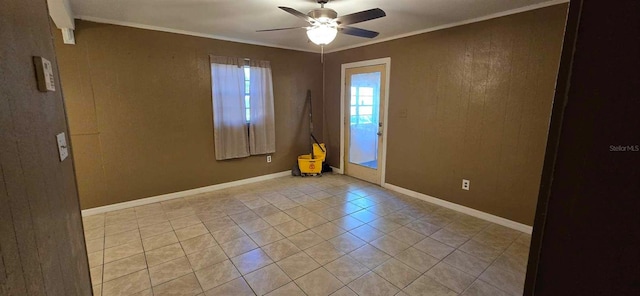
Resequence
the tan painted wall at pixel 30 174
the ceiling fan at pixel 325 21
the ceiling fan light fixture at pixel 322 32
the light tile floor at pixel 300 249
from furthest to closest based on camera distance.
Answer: the ceiling fan light fixture at pixel 322 32 < the ceiling fan at pixel 325 21 < the light tile floor at pixel 300 249 < the tan painted wall at pixel 30 174

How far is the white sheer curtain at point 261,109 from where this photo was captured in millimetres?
4246

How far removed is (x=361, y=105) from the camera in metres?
4.55

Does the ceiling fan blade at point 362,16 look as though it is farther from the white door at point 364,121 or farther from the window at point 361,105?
the window at point 361,105

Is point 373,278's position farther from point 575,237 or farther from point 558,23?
point 558,23

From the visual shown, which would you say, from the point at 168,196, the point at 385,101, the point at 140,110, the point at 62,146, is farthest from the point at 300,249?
the point at 140,110

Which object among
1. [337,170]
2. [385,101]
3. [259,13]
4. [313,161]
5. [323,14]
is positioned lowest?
[337,170]


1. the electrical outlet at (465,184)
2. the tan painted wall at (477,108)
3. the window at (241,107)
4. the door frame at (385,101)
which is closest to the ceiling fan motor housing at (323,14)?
the tan painted wall at (477,108)

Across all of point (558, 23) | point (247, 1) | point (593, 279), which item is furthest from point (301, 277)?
point (558, 23)

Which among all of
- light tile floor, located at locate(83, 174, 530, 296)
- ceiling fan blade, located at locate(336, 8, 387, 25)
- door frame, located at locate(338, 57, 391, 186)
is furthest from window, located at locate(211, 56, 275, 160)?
ceiling fan blade, located at locate(336, 8, 387, 25)

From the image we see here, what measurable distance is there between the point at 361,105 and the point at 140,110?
10.5 feet

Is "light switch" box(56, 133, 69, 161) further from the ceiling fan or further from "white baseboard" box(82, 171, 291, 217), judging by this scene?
"white baseboard" box(82, 171, 291, 217)

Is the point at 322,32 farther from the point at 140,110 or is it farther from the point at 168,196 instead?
the point at 168,196

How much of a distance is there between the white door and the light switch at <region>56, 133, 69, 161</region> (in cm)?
364

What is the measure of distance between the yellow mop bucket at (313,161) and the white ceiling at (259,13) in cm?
208
